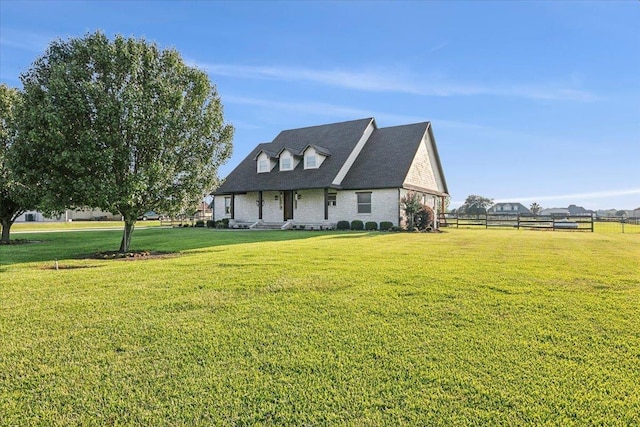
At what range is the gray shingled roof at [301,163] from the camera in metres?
25.8

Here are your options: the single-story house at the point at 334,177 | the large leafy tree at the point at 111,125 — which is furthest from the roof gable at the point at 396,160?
the large leafy tree at the point at 111,125

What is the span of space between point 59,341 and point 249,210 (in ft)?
82.5

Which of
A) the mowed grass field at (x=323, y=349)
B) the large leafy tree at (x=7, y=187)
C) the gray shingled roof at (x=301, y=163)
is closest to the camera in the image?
the mowed grass field at (x=323, y=349)

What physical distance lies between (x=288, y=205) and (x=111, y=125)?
17.2m

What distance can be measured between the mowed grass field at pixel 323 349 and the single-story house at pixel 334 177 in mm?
17473

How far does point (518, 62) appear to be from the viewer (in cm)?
1414

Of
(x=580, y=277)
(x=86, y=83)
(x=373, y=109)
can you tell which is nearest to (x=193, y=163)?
(x=86, y=83)

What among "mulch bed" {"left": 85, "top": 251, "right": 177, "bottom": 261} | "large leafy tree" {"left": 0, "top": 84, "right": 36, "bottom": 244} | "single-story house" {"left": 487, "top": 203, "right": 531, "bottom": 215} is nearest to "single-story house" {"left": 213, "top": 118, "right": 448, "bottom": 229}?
"large leafy tree" {"left": 0, "top": 84, "right": 36, "bottom": 244}

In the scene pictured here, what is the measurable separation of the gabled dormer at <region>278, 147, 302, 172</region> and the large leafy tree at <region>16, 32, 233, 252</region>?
1565 cm

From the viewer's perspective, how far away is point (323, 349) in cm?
407

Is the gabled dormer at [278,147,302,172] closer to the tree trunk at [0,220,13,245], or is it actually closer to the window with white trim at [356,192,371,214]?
the window with white trim at [356,192,371,214]

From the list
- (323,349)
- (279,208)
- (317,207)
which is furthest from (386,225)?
(323,349)

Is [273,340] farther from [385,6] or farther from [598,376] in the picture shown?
[385,6]

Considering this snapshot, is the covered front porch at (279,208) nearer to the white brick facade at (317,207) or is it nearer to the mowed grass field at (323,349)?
the white brick facade at (317,207)
